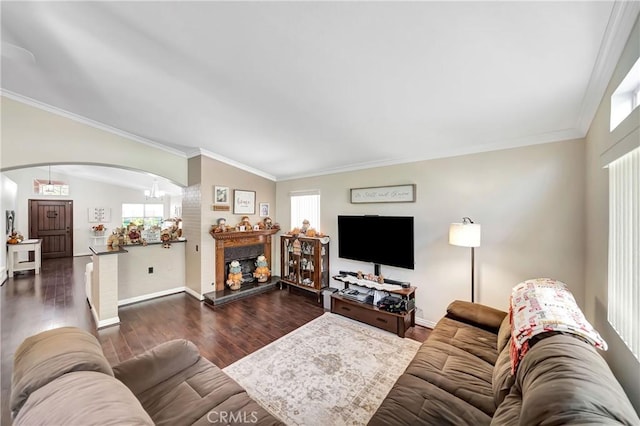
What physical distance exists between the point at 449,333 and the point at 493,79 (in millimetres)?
2191

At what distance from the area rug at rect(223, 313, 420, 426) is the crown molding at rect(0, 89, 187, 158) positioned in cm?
391

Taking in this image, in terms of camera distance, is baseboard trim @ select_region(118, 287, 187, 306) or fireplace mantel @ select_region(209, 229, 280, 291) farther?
fireplace mantel @ select_region(209, 229, 280, 291)

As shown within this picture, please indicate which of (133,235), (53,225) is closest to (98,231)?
(53,225)

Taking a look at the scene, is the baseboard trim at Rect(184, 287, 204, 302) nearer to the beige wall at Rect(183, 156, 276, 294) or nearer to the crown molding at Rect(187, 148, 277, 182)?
the beige wall at Rect(183, 156, 276, 294)

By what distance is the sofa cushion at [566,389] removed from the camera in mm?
723

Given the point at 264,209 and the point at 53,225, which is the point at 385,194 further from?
the point at 53,225

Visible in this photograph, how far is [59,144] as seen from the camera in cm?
339

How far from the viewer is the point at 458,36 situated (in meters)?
1.49

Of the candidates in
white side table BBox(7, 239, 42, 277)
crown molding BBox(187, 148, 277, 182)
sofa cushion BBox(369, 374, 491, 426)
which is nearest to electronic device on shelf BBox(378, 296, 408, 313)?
sofa cushion BBox(369, 374, 491, 426)

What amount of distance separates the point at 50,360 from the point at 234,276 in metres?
3.62

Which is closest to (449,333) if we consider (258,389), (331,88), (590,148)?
(258,389)

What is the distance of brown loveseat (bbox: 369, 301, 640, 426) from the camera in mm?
762

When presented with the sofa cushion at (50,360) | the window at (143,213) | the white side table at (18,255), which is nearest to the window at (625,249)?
the sofa cushion at (50,360)

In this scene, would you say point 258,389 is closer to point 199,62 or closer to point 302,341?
point 302,341
